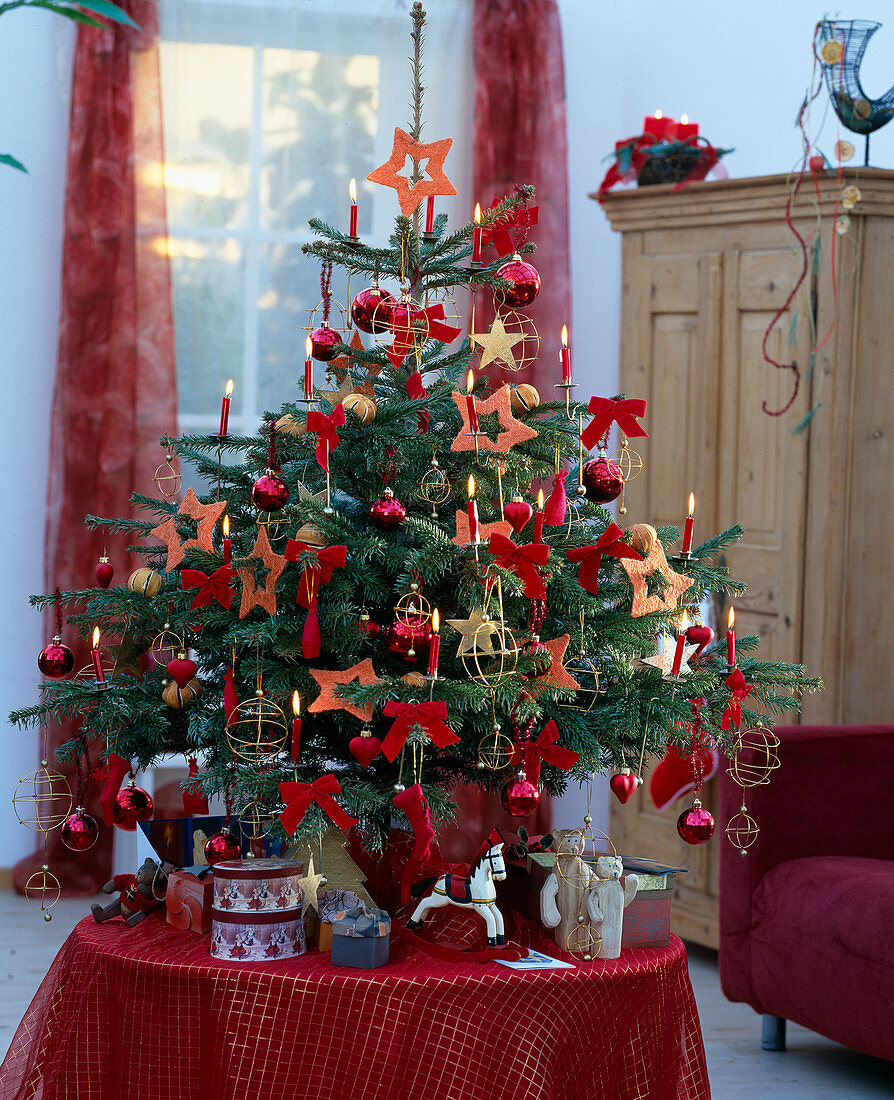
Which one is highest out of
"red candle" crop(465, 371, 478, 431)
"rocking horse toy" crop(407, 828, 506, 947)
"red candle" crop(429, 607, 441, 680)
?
"red candle" crop(465, 371, 478, 431)

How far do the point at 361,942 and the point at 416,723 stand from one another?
278 millimetres

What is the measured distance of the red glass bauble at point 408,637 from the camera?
60.6 inches

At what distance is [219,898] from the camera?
5.14 feet

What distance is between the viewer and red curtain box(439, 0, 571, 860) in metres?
3.97

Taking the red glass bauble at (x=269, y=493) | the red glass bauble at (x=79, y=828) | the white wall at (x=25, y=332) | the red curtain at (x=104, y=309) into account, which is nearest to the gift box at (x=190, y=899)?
the red glass bauble at (x=79, y=828)

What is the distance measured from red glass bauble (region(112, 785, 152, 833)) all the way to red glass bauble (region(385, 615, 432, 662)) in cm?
43

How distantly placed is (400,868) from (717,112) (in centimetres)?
297

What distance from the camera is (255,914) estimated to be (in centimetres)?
153

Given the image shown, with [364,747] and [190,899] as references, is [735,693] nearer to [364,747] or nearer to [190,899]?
[364,747]

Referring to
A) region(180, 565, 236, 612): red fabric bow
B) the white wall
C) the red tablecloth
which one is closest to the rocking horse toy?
the red tablecloth

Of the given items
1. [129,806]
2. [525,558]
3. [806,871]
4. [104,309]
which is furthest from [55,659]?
[104,309]

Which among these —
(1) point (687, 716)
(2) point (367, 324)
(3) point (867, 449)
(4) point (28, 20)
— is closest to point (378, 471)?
(2) point (367, 324)

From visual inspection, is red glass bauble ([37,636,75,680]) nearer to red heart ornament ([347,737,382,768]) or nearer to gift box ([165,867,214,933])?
gift box ([165,867,214,933])

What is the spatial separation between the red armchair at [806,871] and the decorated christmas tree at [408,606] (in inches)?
37.0
